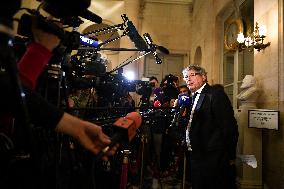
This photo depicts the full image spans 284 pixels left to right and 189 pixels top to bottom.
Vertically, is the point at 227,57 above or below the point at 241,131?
above

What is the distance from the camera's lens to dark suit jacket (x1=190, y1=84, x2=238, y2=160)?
268cm

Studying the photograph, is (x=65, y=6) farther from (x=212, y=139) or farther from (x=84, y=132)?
(x=212, y=139)

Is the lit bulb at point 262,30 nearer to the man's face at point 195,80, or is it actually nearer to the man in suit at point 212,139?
the man's face at point 195,80

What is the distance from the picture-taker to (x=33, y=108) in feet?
2.67

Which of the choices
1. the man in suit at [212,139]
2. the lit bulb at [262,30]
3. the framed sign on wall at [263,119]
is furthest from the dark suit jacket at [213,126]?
the lit bulb at [262,30]

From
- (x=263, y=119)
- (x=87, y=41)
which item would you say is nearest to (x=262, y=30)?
(x=263, y=119)

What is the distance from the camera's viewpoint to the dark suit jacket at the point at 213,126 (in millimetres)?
2685

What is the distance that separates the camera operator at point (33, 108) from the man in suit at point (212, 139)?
1.99 meters

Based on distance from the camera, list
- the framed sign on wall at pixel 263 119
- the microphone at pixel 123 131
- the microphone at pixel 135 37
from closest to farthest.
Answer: the microphone at pixel 123 131 < the microphone at pixel 135 37 < the framed sign on wall at pixel 263 119

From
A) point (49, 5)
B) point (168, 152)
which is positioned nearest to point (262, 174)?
point (168, 152)

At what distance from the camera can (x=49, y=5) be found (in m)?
0.86

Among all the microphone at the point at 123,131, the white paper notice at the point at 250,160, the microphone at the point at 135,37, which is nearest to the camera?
the microphone at the point at 123,131

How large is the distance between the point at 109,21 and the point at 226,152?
28.9 ft

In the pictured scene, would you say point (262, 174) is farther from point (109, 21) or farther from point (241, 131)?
point (109, 21)
